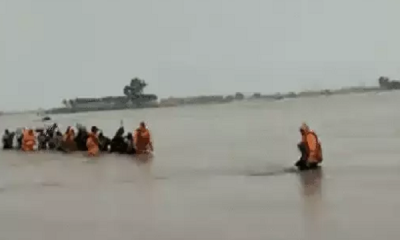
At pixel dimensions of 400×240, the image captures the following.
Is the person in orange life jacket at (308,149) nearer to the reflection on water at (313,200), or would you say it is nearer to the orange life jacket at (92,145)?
the reflection on water at (313,200)

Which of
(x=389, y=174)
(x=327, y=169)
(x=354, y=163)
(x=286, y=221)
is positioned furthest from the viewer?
(x=354, y=163)

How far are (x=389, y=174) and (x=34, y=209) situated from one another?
378 inches

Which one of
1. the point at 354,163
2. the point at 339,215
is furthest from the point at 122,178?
the point at 339,215

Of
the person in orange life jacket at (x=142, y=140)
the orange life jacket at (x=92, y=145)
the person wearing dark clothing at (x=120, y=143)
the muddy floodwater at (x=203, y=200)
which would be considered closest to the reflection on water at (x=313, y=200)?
the muddy floodwater at (x=203, y=200)

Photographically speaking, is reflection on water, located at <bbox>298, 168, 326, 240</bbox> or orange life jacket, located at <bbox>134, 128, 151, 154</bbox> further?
orange life jacket, located at <bbox>134, 128, 151, 154</bbox>

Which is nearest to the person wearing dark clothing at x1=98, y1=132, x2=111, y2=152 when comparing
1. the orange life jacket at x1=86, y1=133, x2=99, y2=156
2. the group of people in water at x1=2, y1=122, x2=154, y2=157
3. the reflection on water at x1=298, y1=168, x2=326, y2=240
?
the group of people in water at x1=2, y1=122, x2=154, y2=157

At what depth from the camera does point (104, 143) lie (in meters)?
35.4

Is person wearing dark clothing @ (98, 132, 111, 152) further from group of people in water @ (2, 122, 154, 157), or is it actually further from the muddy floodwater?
the muddy floodwater

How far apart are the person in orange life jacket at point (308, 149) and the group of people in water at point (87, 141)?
817cm

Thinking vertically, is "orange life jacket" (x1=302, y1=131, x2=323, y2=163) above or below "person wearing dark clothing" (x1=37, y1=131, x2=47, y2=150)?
above

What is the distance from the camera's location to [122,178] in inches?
920

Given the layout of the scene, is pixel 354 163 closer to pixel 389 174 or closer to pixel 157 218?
pixel 389 174

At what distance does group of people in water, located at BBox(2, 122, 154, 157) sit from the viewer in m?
32.8

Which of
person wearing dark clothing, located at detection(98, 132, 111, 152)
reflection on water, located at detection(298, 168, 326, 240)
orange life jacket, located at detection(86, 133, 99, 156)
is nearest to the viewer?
reflection on water, located at detection(298, 168, 326, 240)
